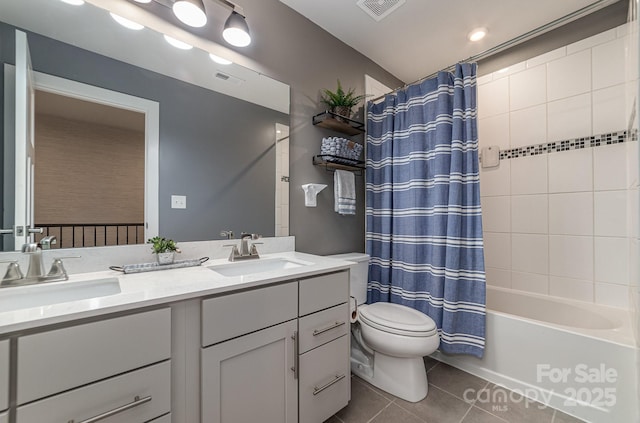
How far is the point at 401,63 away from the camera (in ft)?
7.93

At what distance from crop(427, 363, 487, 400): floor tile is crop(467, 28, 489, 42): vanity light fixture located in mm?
2484

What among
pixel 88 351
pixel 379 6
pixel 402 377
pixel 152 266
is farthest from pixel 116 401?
pixel 379 6

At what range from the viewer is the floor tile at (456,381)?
5.08 ft

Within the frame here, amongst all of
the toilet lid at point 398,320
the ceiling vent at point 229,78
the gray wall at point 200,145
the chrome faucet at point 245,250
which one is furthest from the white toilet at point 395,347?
the ceiling vent at point 229,78

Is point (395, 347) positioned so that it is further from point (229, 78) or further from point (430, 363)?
point (229, 78)

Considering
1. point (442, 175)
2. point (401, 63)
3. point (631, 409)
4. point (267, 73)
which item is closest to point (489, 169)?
point (442, 175)

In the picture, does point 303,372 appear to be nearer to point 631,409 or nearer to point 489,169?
point 631,409

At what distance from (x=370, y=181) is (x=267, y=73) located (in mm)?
1134

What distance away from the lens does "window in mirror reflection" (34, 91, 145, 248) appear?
40.1 inches

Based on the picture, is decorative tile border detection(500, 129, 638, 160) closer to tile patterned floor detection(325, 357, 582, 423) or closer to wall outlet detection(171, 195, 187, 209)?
tile patterned floor detection(325, 357, 582, 423)

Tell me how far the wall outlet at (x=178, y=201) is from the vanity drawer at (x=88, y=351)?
662 mm

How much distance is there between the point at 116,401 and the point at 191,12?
162 cm

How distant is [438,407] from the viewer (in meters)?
1.43

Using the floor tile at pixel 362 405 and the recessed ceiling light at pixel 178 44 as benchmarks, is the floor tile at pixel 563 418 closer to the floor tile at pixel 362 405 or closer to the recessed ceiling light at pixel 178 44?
the floor tile at pixel 362 405
